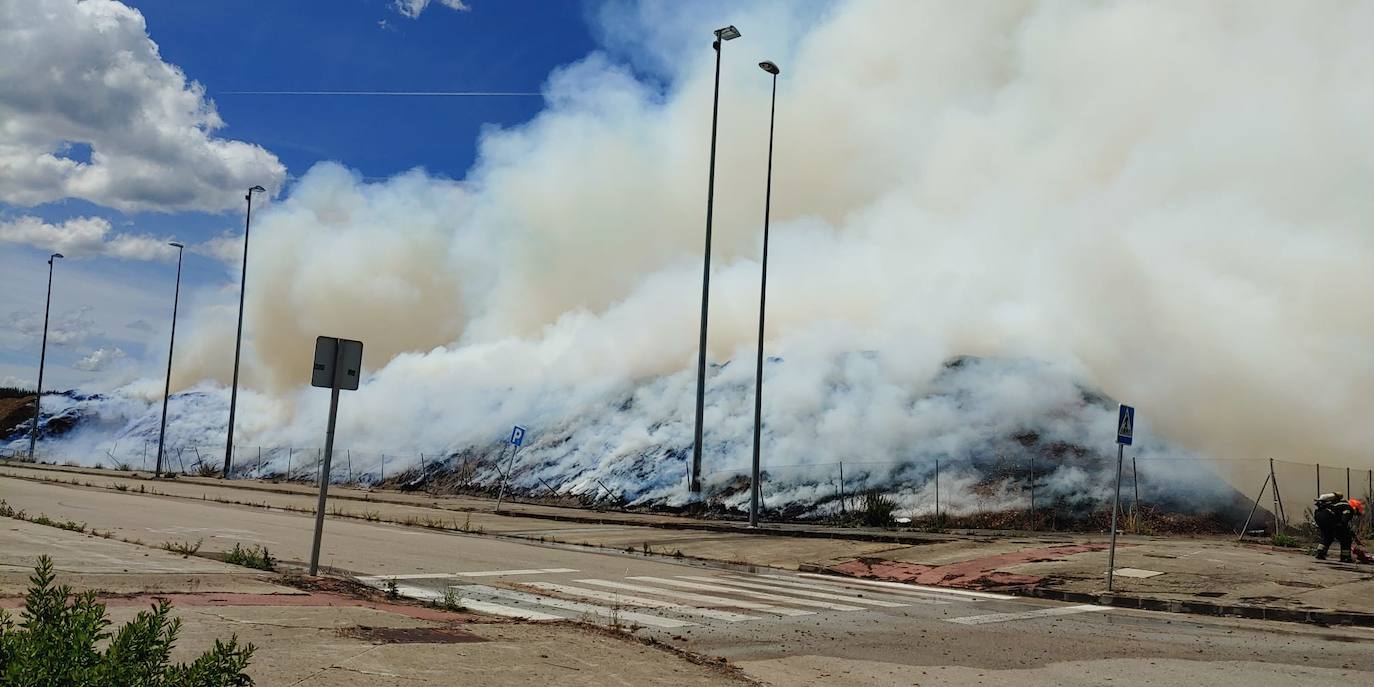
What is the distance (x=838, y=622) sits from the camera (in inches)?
420

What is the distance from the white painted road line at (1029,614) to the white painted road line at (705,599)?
1.74 metres

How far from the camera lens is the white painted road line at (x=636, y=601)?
1075 cm

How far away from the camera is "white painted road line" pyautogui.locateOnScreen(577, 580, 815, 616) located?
37.5 feet

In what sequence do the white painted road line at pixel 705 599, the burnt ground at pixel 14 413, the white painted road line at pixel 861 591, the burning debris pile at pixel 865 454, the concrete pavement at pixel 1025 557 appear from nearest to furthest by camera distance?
the white painted road line at pixel 705 599 < the white painted road line at pixel 861 591 < the concrete pavement at pixel 1025 557 < the burning debris pile at pixel 865 454 < the burnt ground at pixel 14 413

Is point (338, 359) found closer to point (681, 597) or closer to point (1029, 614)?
point (681, 597)

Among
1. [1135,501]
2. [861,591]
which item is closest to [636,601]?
[861,591]

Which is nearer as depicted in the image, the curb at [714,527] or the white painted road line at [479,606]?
the white painted road line at [479,606]

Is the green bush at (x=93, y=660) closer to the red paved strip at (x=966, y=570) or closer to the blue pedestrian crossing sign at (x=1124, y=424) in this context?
the red paved strip at (x=966, y=570)

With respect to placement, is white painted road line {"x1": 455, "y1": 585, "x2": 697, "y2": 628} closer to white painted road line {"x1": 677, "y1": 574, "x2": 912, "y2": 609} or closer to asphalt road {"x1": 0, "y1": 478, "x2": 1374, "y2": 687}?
asphalt road {"x1": 0, "y1": 478, "x2": 1374, "y2": 687}

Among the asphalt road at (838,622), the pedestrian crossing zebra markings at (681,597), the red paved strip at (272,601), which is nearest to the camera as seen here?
the asphalt road at (838,622)

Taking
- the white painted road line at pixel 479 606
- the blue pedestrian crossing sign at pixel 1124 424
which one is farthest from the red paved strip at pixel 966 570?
the white painted road line at pixel 479 606

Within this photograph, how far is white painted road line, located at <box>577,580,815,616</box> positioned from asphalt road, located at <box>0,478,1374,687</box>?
38 millimetres

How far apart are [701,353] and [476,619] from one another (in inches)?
772

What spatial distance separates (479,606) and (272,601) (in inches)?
86.4
